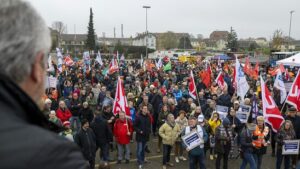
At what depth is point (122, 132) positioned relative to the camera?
1055 centimetres

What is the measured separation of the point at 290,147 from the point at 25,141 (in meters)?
9.87

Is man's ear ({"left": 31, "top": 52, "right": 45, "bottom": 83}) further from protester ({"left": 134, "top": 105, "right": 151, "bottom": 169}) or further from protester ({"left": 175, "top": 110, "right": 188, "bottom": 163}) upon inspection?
protester ({"left": 175, "top": 110, "right": 188, "bottom": 163})

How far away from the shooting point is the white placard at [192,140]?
9.30 meters

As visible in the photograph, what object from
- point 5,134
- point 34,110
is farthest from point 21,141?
point 34,110

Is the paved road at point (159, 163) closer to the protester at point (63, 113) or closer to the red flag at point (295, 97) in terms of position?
the protester at point (63, 113)

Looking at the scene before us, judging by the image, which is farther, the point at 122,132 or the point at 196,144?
the point at 122,132

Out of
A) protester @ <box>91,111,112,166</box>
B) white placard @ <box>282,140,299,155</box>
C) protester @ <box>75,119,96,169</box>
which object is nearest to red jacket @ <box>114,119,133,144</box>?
protester @ <box>91,111,112,166</box>

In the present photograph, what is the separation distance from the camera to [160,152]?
1195 cm

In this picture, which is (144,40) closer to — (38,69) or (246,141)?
(246,141)

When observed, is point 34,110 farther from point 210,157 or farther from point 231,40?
point 231,40

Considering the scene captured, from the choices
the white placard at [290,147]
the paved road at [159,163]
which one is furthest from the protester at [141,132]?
the white placard at [290,147]

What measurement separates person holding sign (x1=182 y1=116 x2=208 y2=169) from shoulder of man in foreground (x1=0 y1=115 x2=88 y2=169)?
8711mm

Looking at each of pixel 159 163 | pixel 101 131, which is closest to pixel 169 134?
pixel 159 163

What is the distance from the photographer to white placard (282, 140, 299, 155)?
9547mm
